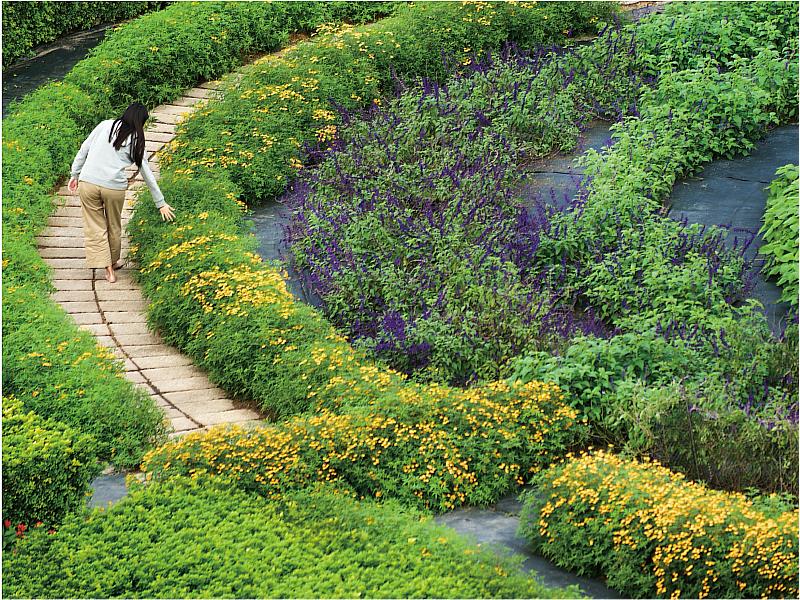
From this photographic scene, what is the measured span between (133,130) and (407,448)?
381 cm

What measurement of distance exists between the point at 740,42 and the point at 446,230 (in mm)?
4502

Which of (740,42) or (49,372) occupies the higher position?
(740,42)

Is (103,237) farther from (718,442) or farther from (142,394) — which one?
(718,442)

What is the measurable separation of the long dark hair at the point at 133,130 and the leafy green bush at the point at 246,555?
3650mm

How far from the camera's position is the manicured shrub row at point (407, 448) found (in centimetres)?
568

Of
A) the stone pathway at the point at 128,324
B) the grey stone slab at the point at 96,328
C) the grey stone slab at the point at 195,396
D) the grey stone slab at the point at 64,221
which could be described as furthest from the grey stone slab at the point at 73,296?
the grey stone slab at the point at 195,396

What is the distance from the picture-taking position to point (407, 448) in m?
5.96

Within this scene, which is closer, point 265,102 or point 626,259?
point 626,259

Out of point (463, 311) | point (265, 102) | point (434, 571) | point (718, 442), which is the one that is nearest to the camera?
point (434, 571)

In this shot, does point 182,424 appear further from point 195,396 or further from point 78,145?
point 78,145

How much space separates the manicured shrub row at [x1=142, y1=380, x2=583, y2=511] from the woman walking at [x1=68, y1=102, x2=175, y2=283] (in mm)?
2902

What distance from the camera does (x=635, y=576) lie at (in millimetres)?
4988

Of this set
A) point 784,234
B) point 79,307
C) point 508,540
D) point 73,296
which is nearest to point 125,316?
point 79,307

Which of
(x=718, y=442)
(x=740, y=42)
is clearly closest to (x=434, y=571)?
(x=718, y=442)
